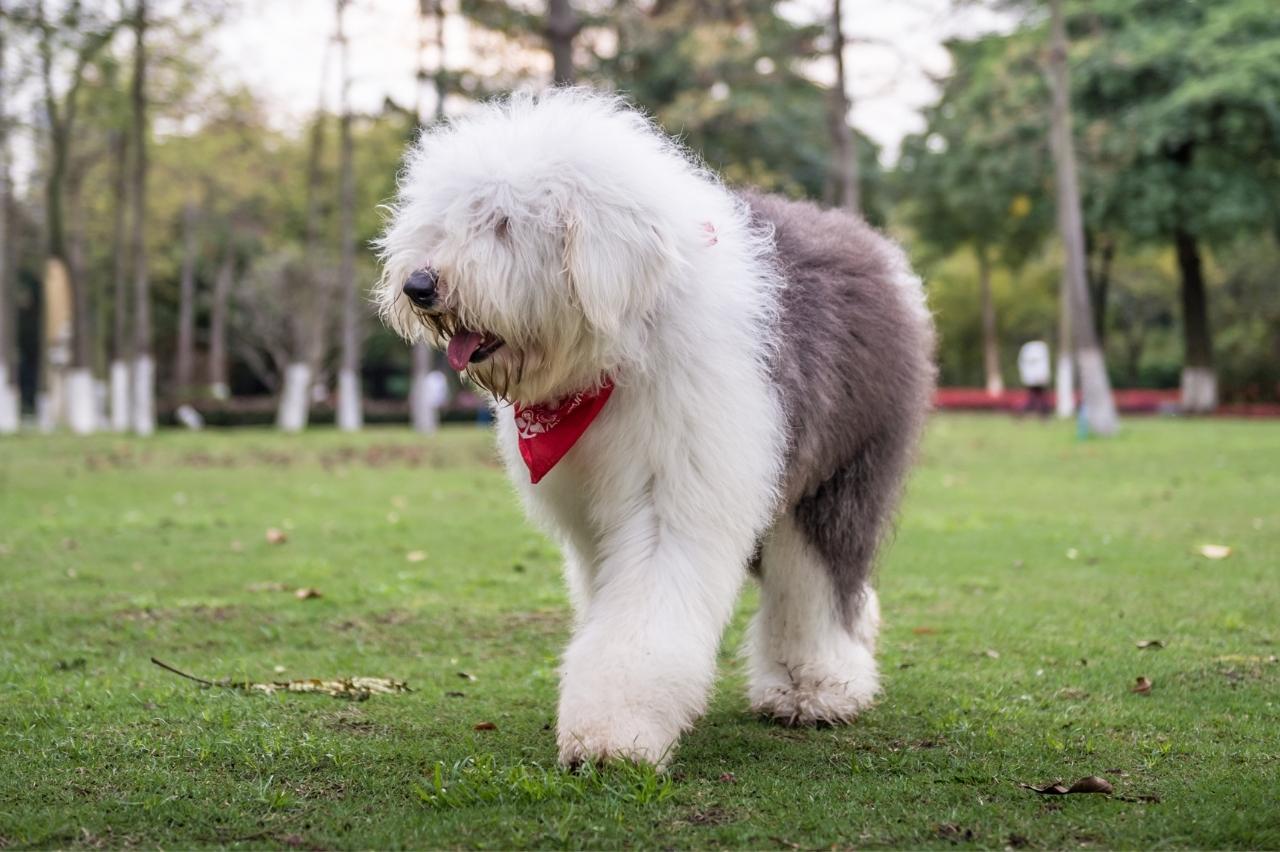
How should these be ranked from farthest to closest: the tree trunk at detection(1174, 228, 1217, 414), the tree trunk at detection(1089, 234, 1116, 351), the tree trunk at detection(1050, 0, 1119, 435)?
the tree trunk at detection(1089, 234, 1116, 351)
the tree trunk at detection(1174, 228, 1217, 414)
the tree trunk at detection(1050, 0, 1119, 435)

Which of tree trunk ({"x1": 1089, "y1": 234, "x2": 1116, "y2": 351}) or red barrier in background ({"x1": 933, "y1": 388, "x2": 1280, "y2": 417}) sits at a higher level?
tree trunk ({"x1": 1089, "y1": 234, "x2": 1116, "y2": 351})

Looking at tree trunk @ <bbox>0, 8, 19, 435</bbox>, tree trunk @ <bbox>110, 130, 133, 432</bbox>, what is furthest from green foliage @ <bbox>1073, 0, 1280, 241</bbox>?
tree trunk @ <bbox>0, 8, 19, 435</bbox>

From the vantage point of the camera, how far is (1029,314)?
157 ft

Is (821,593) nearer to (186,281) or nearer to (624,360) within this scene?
(624,360)

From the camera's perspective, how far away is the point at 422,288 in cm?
378

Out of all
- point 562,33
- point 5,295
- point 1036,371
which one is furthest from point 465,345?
point 5,295

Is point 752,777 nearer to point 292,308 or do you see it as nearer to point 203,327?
point 292,308

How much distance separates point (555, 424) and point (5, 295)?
28.7 m

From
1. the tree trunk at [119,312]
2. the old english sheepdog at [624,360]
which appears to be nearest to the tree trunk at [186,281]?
the tree trunk at [119,312]

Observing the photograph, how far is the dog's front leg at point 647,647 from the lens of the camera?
3.75 metres

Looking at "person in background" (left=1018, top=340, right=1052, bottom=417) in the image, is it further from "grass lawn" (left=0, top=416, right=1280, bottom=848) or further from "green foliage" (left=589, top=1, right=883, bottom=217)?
"grass lawn" (left=0, top=416, right=1280, bottom=848)

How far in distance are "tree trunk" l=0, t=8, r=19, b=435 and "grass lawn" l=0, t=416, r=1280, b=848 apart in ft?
54.7

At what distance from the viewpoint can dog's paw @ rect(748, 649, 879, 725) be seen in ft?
15.1

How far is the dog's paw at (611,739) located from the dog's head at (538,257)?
3.32ft
